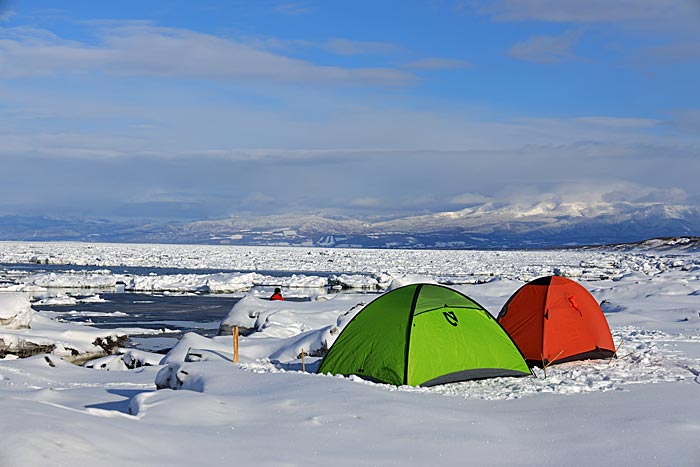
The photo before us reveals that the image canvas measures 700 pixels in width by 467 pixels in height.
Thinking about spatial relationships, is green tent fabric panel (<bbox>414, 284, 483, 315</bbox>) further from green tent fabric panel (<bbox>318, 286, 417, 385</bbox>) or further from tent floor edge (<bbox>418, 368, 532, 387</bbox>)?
tent floor edge (<bbox>418, 368, 532, 387</bbox>)

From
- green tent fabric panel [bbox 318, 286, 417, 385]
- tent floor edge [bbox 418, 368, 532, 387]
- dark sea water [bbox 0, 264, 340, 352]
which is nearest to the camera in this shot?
tent floor edge [bbox 418, 368, 532, 387]

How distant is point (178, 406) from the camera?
24.5 feet

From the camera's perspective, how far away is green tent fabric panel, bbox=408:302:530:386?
392 inches

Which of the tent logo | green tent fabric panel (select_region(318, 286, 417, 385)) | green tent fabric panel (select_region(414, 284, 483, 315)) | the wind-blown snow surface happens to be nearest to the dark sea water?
green tent fabric panel (select_region(318, 286, 417, 385))

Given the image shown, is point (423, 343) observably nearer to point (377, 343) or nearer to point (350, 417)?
point (377, 343)

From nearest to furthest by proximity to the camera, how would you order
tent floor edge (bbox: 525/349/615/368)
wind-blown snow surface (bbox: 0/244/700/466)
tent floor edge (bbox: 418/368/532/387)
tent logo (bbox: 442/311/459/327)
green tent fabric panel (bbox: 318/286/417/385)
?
wind-blown snow surface (bbox: 0/244/700/466) → tent floor edge (bbox: 418/368/532/387) → green tent fabric panel (bbox: 318/286/417/385) → tent logo (bbox: 442/311/459/327) → tent floor edge (bbox: 525/349/615/368)

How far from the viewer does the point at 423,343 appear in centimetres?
1006

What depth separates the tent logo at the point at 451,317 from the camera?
10367mm

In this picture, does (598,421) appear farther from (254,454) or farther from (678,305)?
(678,305)

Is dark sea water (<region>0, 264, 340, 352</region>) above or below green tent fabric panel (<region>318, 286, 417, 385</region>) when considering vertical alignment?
below

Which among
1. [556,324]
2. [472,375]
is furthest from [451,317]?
[556,324]

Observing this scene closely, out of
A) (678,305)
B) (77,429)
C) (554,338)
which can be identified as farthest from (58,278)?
(77,429)

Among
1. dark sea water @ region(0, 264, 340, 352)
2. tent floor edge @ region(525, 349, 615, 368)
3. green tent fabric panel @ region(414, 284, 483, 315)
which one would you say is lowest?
dark sea water @ region(0, 264, 340, 352)

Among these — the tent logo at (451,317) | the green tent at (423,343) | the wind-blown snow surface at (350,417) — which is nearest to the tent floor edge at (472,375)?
the green tent at (423,343)
